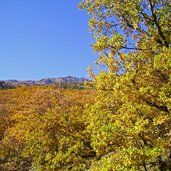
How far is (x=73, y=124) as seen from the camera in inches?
1736

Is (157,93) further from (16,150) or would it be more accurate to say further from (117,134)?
(16,150)

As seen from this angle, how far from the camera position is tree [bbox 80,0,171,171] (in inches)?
744

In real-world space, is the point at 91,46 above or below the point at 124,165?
above

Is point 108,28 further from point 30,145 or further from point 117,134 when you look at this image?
point 30,145

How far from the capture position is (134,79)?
1952 centimetres

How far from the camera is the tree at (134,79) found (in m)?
18.9

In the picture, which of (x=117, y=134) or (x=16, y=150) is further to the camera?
(x=16, y=150)

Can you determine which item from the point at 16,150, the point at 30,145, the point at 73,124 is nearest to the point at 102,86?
the point at 73,124

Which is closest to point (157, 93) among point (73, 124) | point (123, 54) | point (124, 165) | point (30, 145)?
point (123, 54)

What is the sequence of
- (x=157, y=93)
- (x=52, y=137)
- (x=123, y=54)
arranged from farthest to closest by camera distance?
(x=52, y=137) < (x=123, y=54) < (x=157, y=93)

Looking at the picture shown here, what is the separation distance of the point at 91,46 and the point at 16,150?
37.6 meters

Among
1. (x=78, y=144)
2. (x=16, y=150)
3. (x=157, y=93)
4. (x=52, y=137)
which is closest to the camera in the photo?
(x=157, y=93)

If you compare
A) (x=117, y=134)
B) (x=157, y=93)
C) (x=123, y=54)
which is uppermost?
(x=123, y=54)

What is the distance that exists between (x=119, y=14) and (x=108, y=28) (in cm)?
107
